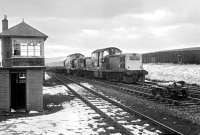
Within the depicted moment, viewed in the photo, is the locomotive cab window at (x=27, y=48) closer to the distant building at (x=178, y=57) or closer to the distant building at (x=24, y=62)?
the distant building at (x=24, y=62)

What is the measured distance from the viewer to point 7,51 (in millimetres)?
17062

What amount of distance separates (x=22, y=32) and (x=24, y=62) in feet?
6.37

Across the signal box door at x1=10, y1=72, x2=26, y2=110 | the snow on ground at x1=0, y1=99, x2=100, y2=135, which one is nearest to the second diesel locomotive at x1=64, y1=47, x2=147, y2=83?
the signal box door at x1=10, y1=72, x2=26, y2=110

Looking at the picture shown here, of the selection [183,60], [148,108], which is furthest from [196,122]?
[183,60]

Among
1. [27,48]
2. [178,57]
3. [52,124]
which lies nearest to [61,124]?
[52,124]

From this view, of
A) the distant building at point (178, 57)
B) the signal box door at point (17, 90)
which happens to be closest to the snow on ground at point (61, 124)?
the signal box door at point (17, 90)

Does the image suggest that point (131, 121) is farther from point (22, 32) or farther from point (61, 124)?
point (22, 32)

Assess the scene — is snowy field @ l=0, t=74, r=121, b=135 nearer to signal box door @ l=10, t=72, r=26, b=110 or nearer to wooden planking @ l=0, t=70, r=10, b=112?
wooden planking @ l=0, t=70, r=10, b=112

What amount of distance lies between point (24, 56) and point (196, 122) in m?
11.2

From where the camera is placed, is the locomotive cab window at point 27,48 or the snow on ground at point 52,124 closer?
the snow on ground at point 52,124

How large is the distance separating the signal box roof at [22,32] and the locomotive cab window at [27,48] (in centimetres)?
36

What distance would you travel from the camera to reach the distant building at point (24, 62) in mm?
16109

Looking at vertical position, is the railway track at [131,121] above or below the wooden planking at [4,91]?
below

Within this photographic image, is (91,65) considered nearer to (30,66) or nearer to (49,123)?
(30,66)
